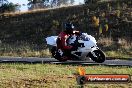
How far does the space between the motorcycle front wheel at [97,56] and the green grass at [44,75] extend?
5246 mm

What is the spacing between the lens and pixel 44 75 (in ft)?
66.8

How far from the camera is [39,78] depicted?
1962 cm

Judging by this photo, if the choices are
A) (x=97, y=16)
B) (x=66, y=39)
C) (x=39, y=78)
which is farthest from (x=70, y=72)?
(x=97, y=16)

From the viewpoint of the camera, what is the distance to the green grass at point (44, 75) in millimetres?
18500

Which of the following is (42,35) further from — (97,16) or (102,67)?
(102,67)

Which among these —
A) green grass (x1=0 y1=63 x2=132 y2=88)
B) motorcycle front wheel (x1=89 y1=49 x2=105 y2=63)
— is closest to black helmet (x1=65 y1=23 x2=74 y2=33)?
motorcycle front wheel (x1=89 y1=49 x2=105 y2=63)

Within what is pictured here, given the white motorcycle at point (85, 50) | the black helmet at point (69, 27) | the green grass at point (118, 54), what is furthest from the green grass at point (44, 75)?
the green grass at point (118, 54)

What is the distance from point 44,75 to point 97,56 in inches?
294

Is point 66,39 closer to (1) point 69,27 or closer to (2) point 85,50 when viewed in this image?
(1) point 69,27

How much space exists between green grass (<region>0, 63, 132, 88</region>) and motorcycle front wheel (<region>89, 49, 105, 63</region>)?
525cm

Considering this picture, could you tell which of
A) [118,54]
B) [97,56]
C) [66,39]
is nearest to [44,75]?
[66,39]

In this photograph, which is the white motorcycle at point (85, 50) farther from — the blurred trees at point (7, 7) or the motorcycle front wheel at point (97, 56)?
the blurred trees at point (7, 7)

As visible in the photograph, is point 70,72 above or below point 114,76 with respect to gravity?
below

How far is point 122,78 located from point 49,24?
4168 centimetres
